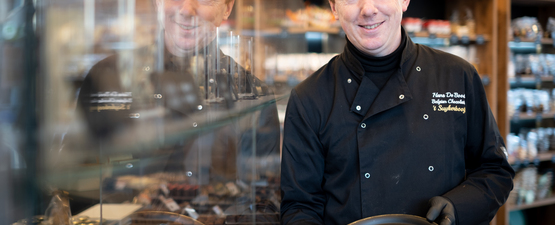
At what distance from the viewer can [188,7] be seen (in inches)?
36.6

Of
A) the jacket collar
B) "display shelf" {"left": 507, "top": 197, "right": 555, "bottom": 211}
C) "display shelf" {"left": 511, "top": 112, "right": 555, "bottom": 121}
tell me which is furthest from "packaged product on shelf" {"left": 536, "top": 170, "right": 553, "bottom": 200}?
the jacket collar

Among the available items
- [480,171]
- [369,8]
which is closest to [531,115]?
[480,171]

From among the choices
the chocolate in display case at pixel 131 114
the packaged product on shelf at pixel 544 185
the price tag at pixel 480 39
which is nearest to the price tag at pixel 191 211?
the chocolate in display case at pixel 131 114

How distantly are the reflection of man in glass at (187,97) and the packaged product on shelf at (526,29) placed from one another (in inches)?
110

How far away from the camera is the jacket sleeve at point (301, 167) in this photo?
1048mm

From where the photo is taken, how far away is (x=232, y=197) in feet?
3.46

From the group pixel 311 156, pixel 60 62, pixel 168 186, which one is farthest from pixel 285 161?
pixel 60 62

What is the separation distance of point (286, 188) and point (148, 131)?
0.40 meters

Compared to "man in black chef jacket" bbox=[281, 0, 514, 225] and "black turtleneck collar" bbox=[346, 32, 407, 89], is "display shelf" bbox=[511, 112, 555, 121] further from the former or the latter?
"black turtleneck collar" bbox=[346, 32, 407, 89]

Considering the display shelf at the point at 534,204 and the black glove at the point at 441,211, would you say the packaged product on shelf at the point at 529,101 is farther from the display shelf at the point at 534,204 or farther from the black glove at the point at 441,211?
the black glove at the point at 441,211

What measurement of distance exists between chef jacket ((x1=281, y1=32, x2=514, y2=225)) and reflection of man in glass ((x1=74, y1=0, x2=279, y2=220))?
154 millimetres

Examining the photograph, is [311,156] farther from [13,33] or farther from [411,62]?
[13,33]

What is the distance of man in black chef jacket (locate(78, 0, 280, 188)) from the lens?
86cm

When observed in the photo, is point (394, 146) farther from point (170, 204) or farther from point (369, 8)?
point (170, 204)
